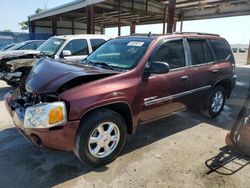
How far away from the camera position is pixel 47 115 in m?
2.73

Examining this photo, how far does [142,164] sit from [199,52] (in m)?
2.59

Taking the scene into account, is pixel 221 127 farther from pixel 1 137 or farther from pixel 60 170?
pixel 1 137

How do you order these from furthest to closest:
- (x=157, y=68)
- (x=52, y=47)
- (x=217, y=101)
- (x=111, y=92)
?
1. (x=52, y=47)
2. (x=217, y=101)
3. (x=157, y=68)
4. (x=111, y=92)

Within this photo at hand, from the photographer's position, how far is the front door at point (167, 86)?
3660 mm

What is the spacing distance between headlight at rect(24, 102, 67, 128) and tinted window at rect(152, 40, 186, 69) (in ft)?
5.75

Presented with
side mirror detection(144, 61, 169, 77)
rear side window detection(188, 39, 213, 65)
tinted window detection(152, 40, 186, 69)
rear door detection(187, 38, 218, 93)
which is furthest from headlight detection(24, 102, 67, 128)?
rear side window detection(188, 39, 213, 65)

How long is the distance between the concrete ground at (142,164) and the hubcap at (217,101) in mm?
812

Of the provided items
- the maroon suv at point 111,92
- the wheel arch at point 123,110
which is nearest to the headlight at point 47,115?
the maroon suv at point 111,92

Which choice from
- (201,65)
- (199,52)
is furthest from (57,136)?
(199,52)

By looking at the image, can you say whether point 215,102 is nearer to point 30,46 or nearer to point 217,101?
point 217,101

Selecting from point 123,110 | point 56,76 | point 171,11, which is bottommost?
point 123,110

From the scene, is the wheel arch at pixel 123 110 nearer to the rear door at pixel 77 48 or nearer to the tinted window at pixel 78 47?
the rear door at pixel 77 48

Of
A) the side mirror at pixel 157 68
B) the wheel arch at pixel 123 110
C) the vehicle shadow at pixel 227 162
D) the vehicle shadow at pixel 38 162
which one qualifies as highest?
the side mirror at pixel 157 68

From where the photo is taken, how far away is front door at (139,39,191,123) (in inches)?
144
